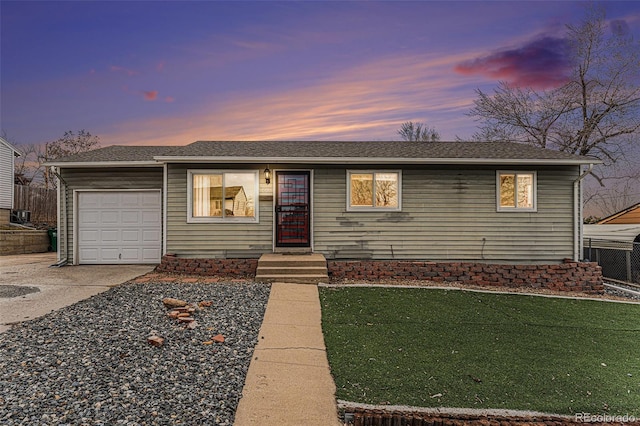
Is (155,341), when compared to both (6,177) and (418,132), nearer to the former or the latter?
(6,177)

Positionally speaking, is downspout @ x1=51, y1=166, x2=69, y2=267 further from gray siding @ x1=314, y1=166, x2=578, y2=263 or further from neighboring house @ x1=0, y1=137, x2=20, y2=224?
neighboring house @ x1=0, y1=137, x2=20, y2=224

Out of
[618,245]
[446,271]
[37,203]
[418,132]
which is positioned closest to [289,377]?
[446,271]

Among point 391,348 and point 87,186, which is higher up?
point 87,186

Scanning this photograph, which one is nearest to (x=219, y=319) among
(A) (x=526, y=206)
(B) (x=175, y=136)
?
(A) (x=526, y=206)

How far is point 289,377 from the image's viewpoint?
336 centimetres

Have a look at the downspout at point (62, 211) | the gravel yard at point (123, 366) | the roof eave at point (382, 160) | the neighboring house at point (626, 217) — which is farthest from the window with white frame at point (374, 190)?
the neighboring house at point (626, 217)

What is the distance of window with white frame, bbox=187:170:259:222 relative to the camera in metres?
8.80

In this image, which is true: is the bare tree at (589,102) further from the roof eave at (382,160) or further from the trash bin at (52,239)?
the trash bin at (52,239)

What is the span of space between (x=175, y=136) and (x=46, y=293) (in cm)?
1048

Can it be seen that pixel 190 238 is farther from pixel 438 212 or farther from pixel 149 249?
pixel 438 212

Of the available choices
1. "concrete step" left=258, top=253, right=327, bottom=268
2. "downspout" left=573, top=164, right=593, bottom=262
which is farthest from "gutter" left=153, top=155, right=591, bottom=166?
"concrete step" left=258, top=253, right=327, bottom=268

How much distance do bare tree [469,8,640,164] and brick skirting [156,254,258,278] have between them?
17.1m

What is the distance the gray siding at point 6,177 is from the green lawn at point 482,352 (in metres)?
19.3

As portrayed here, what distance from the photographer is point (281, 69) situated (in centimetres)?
1223
